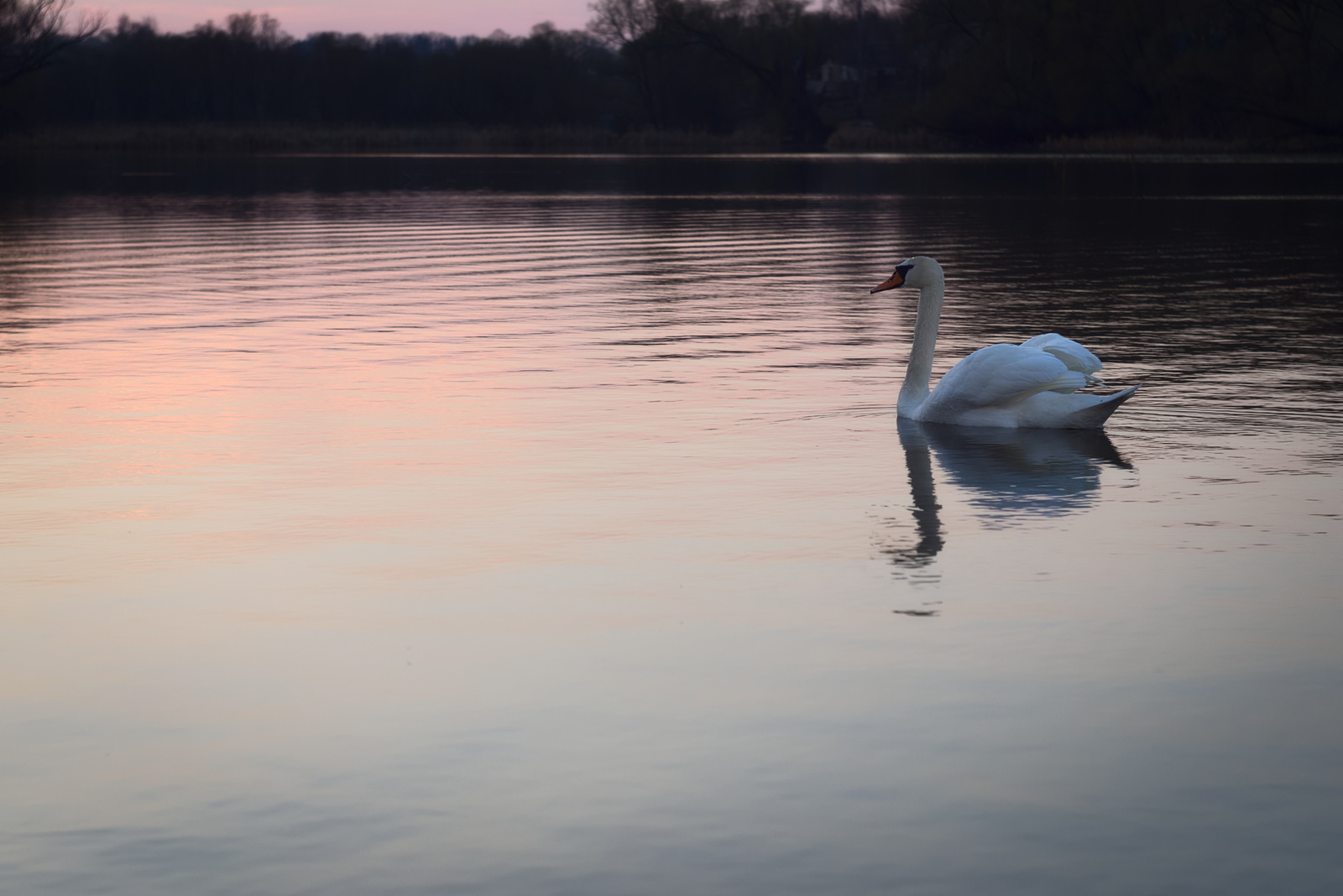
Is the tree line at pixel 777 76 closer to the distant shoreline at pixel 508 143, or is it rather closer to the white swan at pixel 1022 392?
the distant shoreline at pixel 508 143

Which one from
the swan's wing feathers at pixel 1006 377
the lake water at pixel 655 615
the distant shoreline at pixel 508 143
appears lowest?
the lake water at pixel 655 615

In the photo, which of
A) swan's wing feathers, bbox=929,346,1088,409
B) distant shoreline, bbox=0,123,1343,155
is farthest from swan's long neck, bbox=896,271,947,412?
distant shoreline, bbox=0,123,1343,155

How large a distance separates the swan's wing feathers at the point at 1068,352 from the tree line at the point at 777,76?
67.6m

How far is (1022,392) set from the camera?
10.6m

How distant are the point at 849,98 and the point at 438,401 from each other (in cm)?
10954

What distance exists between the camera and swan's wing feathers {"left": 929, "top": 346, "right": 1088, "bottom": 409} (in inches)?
Answer: 408

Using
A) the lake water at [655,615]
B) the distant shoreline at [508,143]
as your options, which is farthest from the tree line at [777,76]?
the lake water at [655,615]

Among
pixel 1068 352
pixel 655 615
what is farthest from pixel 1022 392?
pixel 655 615

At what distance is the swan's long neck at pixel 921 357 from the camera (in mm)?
11398

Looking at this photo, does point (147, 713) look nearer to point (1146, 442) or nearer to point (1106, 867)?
point (1106, 867)

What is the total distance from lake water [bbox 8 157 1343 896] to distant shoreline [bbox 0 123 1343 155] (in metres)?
62.9

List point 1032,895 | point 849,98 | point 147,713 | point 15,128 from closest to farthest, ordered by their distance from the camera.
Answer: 1. point 1032,895
2. point 147,713
3. point 15,128
4. point 849,98

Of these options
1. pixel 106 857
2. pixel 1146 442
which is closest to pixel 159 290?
pixel 1146 442

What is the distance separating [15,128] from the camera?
8744 centimetres
